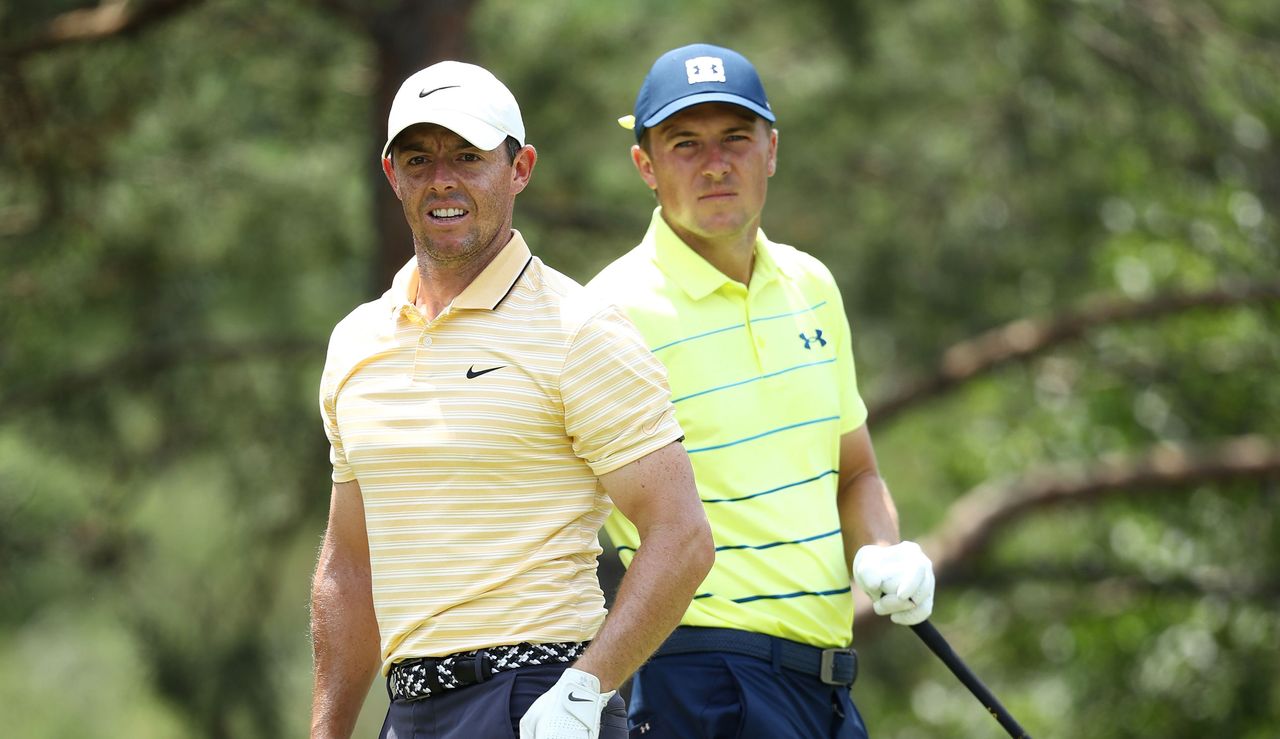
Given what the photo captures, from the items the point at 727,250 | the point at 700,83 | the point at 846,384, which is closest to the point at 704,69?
the point at 700,83

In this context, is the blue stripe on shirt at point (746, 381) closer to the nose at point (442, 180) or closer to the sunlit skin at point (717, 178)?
the sunlit skin at point (717, 178)

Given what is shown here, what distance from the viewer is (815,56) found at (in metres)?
10.4

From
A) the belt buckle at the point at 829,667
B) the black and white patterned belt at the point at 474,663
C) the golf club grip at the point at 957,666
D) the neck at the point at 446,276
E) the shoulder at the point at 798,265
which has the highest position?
the neck at the point at 446,276

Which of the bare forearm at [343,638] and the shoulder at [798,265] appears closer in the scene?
the bare forearm at [343,638]

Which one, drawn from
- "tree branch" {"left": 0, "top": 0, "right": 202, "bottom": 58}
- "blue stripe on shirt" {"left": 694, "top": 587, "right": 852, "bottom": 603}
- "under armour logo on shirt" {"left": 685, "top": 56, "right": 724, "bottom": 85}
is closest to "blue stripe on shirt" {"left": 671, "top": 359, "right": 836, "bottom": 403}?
"blue stripe on shirt" {"left": 694, "top": 587, "right": 852, "bottom": 603}

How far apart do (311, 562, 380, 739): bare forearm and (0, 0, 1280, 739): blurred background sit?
4.47 metres

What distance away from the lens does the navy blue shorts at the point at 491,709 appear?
2648 mm

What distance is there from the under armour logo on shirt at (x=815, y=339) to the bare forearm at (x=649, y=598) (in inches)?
34.4

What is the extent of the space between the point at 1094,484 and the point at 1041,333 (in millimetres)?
836

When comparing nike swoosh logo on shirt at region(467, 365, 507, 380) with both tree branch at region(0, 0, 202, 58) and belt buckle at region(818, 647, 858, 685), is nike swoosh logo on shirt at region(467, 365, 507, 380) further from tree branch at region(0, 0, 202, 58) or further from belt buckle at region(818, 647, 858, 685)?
tree branch at region(0, 0, 202, 58)

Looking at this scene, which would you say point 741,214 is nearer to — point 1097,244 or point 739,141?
point 739,141

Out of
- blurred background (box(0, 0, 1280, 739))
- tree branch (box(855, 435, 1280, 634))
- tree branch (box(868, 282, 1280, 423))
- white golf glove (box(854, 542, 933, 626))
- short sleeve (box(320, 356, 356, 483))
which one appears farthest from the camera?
A: tree branch (box(868, 282, 1280, 423))

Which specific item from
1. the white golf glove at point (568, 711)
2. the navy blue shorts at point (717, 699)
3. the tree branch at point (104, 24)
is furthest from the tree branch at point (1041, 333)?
the white golf glove at point (568, 711)

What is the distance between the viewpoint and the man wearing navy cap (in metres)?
3.28
